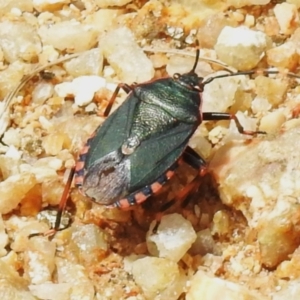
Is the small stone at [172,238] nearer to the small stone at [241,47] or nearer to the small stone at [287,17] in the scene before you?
the small stone at [241,47]

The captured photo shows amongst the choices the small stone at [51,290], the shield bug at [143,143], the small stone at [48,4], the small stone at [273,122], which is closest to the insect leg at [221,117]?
the shield bug at [143,143]

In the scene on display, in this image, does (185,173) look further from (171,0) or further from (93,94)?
(171,0)

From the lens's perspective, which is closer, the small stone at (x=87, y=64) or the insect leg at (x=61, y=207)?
the insect leg at (x=61, y=207)

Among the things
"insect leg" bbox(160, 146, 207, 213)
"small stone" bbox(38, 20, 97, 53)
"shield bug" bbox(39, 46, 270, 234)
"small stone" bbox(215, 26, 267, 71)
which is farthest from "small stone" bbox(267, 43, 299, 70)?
"small stone" bbox(38, 20, 97, 53)

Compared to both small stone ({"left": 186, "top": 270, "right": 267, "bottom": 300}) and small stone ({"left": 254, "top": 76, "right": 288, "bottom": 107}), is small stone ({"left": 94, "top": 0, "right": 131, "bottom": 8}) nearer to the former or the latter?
small stone ({"left": 254, "top": 76, "right": 288, "bottom": 107})

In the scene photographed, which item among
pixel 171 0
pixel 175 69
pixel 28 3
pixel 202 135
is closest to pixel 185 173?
pixel 202 135
